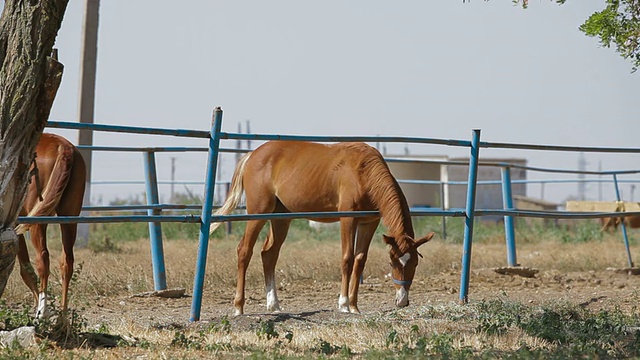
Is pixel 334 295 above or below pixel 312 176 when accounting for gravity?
below

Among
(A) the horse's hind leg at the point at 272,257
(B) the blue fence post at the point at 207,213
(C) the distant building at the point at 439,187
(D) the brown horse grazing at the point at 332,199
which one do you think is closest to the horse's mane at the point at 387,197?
(D) the brown horse grazing at the point at 332,199

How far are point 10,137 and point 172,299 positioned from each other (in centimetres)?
379

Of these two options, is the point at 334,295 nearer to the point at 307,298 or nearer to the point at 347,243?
the point at 307,298

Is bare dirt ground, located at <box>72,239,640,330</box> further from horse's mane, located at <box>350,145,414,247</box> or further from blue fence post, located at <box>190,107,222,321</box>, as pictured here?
horse's mane, located at <box>350,145,414,247</box>

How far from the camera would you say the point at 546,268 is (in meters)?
11.5

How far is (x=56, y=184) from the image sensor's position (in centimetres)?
656

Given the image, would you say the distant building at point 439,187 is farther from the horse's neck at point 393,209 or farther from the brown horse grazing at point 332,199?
the horse's neck at point 393,209

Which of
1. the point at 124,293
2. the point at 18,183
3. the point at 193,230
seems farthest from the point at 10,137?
the point at 193,230

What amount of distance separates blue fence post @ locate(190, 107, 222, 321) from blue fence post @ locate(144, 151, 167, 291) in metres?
2.12

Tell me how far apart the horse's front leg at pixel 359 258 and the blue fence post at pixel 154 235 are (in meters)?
1.84

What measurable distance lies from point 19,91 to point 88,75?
1040 centimetres

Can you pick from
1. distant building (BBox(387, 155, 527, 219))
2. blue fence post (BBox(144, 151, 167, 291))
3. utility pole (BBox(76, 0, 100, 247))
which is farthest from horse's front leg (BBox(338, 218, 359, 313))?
distant building (BBox(387, 155, 527, 219))

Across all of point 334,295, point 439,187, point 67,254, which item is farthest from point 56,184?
point 439,187

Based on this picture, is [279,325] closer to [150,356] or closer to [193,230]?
[150,356]
